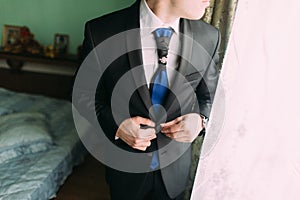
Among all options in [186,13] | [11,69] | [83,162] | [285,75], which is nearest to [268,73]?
[285,75]

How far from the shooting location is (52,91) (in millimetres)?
2561

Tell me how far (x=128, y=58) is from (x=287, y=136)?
1.49 feet

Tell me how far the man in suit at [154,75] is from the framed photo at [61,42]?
1637 mm

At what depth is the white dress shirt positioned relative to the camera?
91 cm

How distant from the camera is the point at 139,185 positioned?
1.03m

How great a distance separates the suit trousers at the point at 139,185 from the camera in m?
1.02

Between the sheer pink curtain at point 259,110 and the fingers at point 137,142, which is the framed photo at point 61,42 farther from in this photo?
the sheer pink curtain at point 259,110

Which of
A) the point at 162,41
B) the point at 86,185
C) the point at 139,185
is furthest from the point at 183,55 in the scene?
the point at 86,185

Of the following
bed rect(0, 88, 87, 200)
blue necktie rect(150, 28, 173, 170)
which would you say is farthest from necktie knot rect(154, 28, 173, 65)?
bed rect(0, 88, 87, 200)

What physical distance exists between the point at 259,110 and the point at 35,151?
133 centimetres

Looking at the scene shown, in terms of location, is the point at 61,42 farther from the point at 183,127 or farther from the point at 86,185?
the point at 183,127

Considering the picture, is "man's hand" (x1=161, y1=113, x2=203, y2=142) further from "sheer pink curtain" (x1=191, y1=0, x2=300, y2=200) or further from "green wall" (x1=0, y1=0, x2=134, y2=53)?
"green wall" (x1=0, y1=0, x2=134, y2=53)

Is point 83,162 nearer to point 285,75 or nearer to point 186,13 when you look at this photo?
point 186,13

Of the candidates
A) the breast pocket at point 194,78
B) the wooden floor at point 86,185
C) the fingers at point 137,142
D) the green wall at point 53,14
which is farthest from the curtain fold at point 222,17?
the green wall at point 53,14
